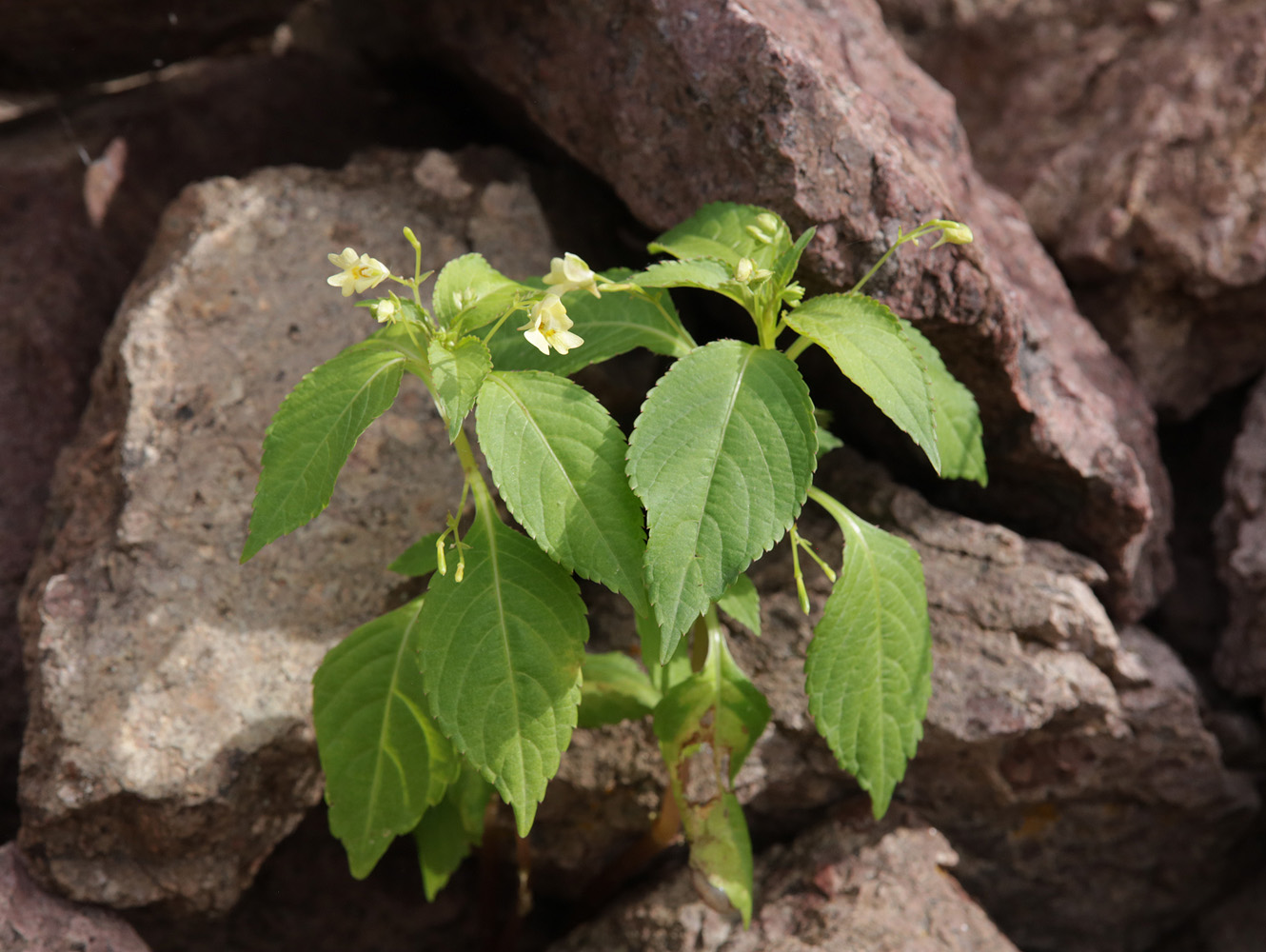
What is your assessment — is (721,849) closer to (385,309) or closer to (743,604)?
(743,604)

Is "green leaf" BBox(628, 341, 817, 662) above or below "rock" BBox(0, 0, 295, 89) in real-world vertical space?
above

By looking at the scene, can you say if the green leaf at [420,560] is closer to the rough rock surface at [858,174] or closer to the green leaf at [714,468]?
the green leaf at [714,468]

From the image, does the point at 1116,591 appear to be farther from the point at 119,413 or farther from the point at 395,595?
the point at 119,413

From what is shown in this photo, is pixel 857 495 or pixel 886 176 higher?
pixel 886 176

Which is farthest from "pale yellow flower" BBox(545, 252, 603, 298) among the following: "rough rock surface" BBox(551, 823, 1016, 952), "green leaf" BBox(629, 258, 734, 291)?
"rough rock surface" BBox(551, 823, 1016, 952)

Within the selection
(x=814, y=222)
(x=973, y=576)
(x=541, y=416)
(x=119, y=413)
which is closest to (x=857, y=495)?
(x=973, y=576)

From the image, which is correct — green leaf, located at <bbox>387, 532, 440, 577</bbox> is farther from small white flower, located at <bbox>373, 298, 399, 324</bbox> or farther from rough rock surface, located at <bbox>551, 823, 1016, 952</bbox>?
rough rock surface, located at <bbox>551, 823, 1016, 952</bbox>
